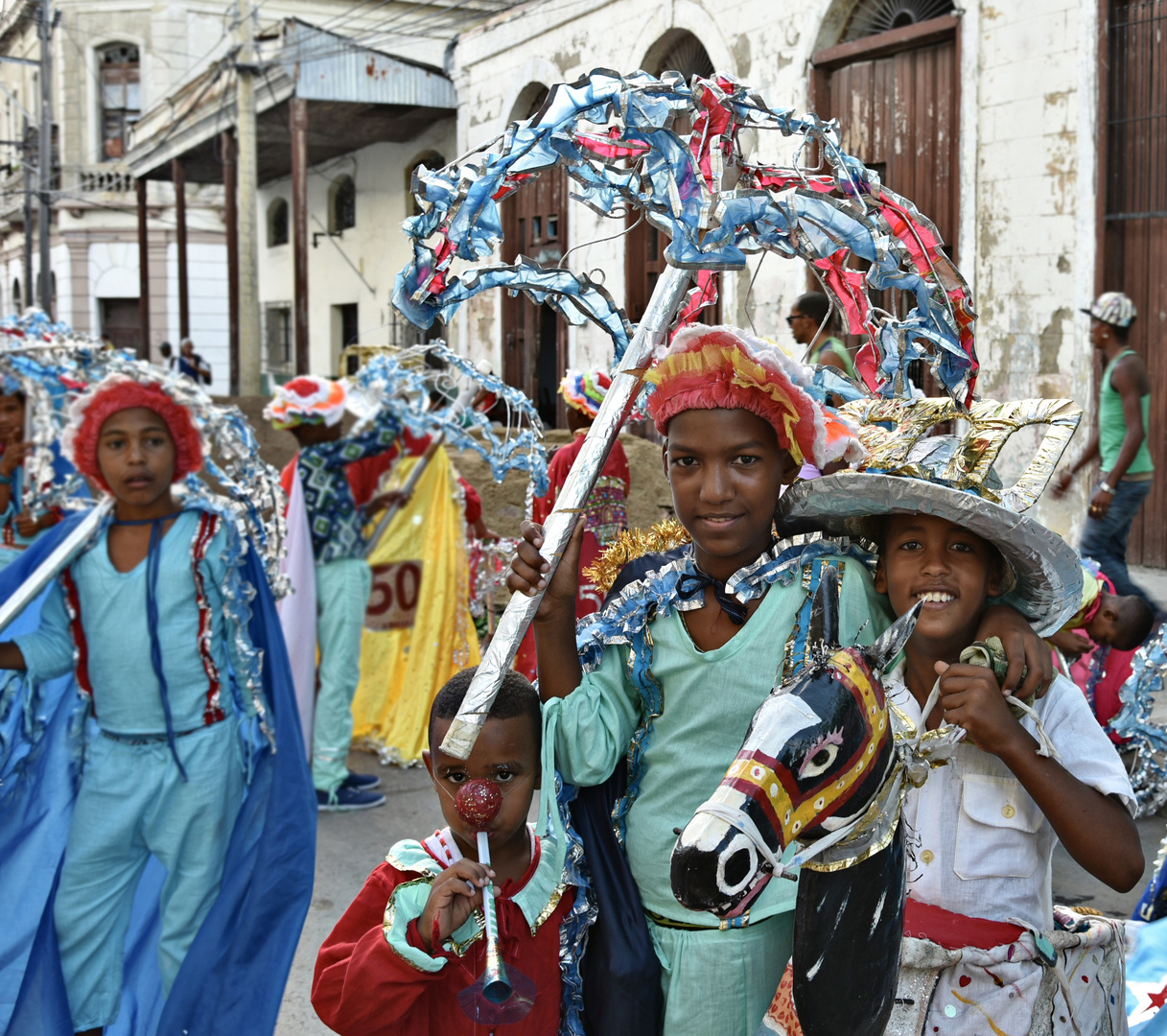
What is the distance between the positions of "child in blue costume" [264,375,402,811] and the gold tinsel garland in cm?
398

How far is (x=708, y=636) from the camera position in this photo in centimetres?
223

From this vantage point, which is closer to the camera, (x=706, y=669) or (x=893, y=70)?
(x=706, y=669)

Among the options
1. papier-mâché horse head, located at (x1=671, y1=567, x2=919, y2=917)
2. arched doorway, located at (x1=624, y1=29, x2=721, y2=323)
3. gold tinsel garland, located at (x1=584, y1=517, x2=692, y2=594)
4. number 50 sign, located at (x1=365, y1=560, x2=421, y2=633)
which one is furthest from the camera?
arched doorway, located at (x1=624, y1=29, x2=721, y2=323)

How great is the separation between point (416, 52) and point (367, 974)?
61.5 ft

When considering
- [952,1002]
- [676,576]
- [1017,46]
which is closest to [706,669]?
[676,576]

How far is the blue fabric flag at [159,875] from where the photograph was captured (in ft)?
11.5

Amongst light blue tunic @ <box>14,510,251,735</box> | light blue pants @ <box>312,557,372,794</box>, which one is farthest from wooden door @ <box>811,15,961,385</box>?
light blue tunic @ <box>14,510,251,735</box>

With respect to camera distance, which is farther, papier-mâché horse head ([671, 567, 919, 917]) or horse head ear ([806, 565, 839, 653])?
horse head ear ([806, 565, 839, 653])

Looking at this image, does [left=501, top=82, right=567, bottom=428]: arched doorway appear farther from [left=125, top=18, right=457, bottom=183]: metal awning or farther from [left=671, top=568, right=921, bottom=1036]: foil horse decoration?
[left=671, top=568, right=921, bottom=1036]: foil horse decoration

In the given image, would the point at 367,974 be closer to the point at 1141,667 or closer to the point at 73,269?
the point at 1141,667

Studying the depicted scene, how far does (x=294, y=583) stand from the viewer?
245 inches

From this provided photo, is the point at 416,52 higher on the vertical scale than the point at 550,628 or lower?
higher

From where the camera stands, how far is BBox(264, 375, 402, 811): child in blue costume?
6.19 metres

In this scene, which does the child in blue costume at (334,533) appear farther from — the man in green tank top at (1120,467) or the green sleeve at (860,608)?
the green sleeve at (860,608)
